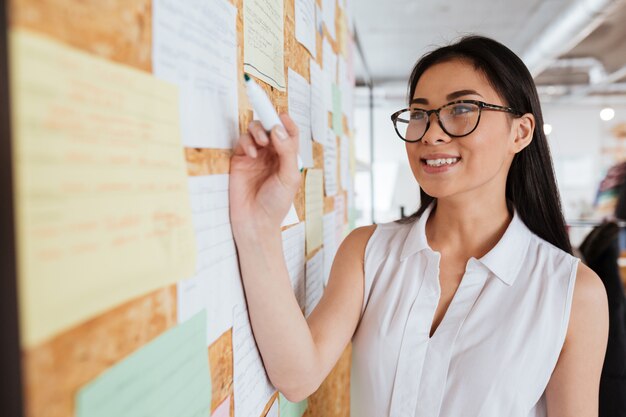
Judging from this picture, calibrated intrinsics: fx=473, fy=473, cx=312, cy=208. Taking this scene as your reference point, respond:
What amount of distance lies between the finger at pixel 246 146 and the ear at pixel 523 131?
0.75 m

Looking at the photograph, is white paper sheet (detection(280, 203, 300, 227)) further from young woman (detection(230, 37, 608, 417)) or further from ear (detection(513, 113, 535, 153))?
ear (detection(513, 113, 535, 153))

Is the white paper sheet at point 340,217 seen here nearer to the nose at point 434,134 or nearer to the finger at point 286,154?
the nose at point 434,134

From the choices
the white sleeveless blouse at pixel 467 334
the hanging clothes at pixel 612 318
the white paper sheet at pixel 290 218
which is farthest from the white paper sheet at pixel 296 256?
the hanging clothes at pixel 612 318

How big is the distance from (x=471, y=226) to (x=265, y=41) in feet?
2.24

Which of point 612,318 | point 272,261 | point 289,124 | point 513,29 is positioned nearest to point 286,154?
point 289,124

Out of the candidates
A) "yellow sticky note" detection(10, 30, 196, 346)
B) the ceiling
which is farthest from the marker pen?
the ceiling

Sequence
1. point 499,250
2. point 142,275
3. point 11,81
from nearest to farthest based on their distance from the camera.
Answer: point 11,81 < point 142,275 < point 499,250

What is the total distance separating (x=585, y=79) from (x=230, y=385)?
864 centimetres

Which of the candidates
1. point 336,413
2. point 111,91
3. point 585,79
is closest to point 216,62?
point 111,91

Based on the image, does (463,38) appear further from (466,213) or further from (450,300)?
(450,300)

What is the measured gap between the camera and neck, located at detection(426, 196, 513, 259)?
1.15 m

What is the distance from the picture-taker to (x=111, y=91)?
0.38 meters

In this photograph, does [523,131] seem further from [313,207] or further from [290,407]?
[290,407]

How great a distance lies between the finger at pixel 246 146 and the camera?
0.65 metres
